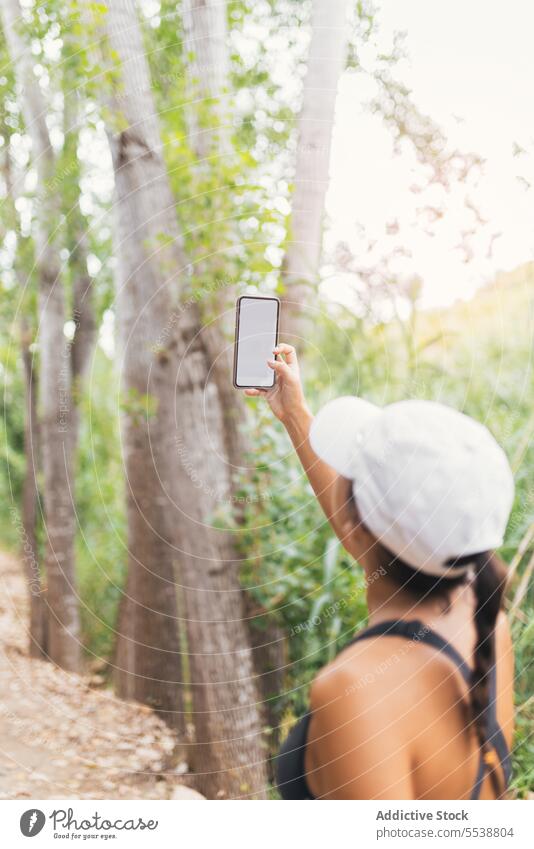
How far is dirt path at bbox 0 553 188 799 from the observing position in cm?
157

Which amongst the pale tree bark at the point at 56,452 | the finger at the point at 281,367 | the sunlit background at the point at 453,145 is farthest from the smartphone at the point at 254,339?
the pale tree bark at the point at 56,452

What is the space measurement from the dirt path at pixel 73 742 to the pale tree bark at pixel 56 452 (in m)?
0.16

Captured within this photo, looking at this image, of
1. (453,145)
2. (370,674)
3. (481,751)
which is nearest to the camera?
(370,674)

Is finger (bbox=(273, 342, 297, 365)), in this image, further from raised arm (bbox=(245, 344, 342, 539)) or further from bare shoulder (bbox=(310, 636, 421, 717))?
bare shoulder (bbox=(310, 636, 421, 717))

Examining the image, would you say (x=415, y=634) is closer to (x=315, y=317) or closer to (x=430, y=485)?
(x=430, y=485)

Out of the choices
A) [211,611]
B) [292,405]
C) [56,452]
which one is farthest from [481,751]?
[56,452]

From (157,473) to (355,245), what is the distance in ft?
2.43

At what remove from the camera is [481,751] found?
77 centimetres

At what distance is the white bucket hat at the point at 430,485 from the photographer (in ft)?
2.24

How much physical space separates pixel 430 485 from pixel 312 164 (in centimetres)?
131

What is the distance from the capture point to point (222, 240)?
174cm

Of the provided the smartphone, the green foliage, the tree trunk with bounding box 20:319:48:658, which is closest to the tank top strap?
the smartphone

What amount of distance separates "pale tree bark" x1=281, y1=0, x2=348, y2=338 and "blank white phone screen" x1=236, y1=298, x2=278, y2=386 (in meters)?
0.44
